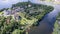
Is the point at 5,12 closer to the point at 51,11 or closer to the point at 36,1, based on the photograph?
the point at 36,1

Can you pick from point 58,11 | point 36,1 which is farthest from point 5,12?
point 58,11

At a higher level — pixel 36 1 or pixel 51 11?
pixel 36 1

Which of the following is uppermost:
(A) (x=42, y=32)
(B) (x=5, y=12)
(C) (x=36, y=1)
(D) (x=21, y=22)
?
(C) (x=36, y=1)

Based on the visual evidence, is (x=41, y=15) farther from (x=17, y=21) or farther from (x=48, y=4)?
(x=17, y=21)

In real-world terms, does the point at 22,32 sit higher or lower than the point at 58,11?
lower

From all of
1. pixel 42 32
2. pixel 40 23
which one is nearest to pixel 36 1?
pixel 40 23
